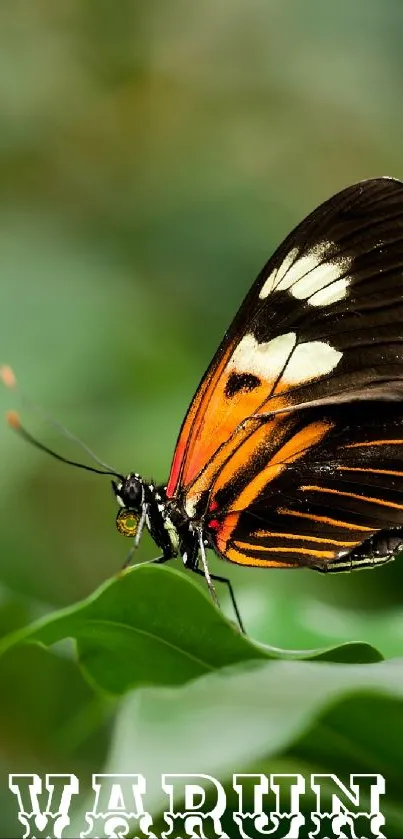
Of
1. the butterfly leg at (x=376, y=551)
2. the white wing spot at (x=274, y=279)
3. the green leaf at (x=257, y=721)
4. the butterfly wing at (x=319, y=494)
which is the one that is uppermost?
the white wing spot at (x=274, y=279)

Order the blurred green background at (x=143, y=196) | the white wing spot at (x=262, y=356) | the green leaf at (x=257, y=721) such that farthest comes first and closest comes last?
the blurred green background at (x=143, y=196)
the white wing spot at (x=262, y=356)
the green leaf at (x=257, y=721)

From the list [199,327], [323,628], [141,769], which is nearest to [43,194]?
[199,327]

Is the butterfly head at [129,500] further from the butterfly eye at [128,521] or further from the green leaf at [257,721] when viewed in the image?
the green leaf at [257,721]

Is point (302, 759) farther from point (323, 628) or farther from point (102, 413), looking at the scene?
point (102, 413)

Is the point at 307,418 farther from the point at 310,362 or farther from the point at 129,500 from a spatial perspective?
the point at 129,500

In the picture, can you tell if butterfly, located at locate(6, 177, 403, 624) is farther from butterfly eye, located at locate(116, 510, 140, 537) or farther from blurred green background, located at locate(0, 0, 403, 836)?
blurred green background, located at locate(0, 0, 403, 836)

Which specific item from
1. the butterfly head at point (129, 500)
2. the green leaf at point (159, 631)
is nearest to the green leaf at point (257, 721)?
the green leaf at point (159, 631)
